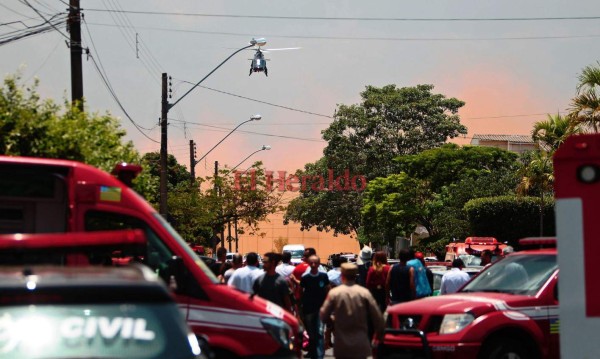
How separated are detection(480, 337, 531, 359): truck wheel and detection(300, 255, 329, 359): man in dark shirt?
412 cm

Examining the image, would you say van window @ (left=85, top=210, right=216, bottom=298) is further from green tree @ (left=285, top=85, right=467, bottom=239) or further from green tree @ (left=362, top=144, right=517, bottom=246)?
green tree @ (left=285, top=85, right=467, bottom=239)

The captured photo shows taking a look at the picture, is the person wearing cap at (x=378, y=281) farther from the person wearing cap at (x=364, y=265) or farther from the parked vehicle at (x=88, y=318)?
Result: the parked vehicle at (x=88, y=318)

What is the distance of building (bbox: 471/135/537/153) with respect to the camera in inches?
4001

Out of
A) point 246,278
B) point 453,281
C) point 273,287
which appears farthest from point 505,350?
point 453,281

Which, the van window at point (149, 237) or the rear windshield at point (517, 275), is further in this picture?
the rear windshield at point (517, 275)

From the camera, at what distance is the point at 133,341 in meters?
5.97

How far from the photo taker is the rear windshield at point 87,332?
586 centimetres

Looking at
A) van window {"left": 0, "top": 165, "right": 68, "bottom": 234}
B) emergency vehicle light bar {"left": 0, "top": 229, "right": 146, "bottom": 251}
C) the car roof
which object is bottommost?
the car roof

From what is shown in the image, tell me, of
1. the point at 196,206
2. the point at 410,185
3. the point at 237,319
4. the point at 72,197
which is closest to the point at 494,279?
the point at 237,319

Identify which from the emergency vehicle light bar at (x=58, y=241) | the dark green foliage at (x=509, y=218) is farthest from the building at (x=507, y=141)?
the emergency vehicle light bar at (x=58, y=241)

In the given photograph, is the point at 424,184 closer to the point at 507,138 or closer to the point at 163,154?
the point at 507,138

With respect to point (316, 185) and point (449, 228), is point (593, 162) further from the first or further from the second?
point (316, 185)

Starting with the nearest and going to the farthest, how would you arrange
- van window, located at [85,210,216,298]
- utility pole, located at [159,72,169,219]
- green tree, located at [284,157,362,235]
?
1. van window, located at [85,210,216,298]
2. utility pole, located at [159,72,169,219]
3. green tree, located at [284,157,362,235]

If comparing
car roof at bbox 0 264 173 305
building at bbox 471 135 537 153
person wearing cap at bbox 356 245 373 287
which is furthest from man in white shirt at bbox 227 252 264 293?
building at bbox 471 135 537 153
